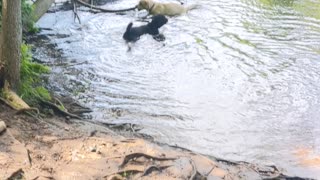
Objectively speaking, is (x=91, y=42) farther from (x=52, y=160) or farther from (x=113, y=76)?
(x=52, y=160)

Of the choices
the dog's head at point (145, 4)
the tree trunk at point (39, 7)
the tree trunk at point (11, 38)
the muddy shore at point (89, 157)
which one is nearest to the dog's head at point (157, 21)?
the dog's head at point (145, 4)

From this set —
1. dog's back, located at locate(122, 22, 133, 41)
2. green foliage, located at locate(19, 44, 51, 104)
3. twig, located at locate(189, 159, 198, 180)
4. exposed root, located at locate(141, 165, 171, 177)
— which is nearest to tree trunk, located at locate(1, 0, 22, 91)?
green foliage, located at locate(19, 44, 51, 104)

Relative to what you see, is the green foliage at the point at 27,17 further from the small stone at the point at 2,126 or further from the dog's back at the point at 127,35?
the small stone at the point at 2,126

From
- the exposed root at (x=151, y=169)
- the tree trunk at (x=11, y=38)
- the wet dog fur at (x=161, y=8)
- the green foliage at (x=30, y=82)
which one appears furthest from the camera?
the wet dog fur at (x=161, y=8)

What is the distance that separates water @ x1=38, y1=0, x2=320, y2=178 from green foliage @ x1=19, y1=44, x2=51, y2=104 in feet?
2.76

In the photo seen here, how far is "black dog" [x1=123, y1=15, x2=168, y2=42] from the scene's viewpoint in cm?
1297

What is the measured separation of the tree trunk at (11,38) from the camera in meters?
7.26

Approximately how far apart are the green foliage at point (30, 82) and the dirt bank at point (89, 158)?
0.81 meters

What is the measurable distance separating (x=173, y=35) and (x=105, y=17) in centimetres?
261

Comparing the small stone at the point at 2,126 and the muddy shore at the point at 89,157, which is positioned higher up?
the small stone at the point at 2,126

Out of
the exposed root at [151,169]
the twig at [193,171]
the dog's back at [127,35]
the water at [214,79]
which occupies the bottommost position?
the water at [214,79]

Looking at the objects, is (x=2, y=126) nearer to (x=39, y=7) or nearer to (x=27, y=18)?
(x=27, y=18)

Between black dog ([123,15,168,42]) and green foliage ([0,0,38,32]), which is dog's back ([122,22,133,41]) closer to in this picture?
black dog ([123,15,168,42])

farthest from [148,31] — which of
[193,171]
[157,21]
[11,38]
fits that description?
[193,171]
